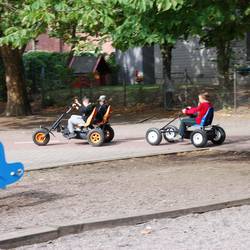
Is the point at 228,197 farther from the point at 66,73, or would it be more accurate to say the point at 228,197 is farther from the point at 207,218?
the point at 66,73

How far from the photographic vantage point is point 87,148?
15.5m

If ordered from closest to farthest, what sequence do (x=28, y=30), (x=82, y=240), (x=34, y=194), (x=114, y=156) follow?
1. (x=82, y=240)
2. (x=34, y=194)
3. (x=28, y=30)
4. (x=114, y=156)

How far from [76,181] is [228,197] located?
108 inches

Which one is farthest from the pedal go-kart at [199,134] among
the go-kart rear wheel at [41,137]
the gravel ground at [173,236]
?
the gravel ground at [173,236]

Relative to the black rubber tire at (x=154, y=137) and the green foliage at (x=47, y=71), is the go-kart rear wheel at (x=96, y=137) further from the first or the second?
the green foliage at (x=47, y=71)

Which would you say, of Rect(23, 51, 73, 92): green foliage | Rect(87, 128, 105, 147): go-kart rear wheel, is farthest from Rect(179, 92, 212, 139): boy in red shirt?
Rect(23, 51, 73, 92): green foliage

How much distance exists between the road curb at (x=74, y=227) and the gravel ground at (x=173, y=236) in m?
0.07

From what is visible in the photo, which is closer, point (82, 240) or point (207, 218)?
point (82, 240)

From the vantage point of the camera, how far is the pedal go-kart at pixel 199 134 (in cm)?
1487

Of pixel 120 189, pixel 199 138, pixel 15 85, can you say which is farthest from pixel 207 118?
pixel 15 85

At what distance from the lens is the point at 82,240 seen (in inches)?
273

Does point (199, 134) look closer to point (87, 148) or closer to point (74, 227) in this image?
point (87, 148)

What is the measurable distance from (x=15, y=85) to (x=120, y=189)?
17014 millimetres

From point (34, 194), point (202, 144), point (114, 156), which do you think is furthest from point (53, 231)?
point (202, 144)
